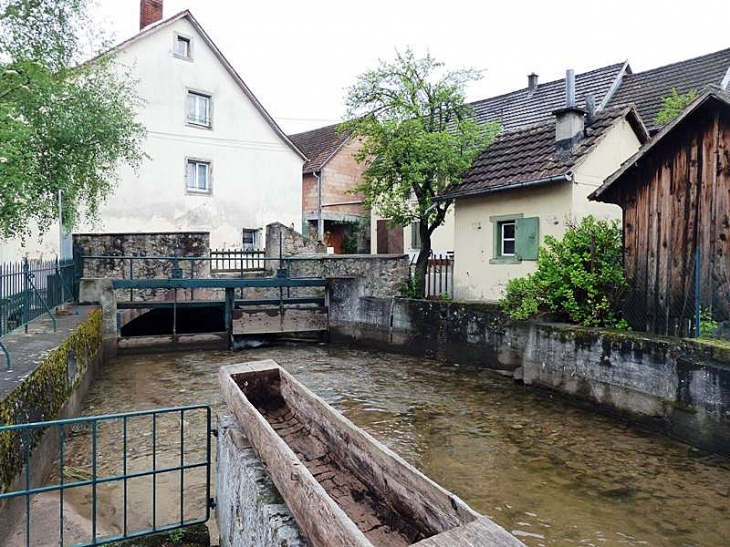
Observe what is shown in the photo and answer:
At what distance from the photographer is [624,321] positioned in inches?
310

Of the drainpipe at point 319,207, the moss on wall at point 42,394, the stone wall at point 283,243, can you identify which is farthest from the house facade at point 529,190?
the drainpipe at point 319,207

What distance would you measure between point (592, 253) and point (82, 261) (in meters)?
11.3

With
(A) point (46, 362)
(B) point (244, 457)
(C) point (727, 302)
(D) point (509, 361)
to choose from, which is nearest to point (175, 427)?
(A) point (46, 362)

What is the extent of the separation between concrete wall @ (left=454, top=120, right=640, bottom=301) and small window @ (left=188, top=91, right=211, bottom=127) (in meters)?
11.6

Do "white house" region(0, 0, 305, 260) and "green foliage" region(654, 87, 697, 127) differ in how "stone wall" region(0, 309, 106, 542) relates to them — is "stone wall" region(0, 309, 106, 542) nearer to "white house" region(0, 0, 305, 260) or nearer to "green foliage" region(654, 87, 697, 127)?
"white house" region(0, 0, 305, 260)

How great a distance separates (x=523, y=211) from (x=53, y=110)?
32.6 feet

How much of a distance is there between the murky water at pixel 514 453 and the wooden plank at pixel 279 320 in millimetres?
2612

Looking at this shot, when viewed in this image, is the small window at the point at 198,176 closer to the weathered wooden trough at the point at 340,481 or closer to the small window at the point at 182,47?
the small window at the point at 182,47

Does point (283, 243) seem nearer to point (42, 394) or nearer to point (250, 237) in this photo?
point (250, 237)

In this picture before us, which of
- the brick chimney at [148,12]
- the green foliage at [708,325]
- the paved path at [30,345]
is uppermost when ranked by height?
the brick chimney at [148,12]

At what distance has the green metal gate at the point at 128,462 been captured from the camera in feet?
11.5

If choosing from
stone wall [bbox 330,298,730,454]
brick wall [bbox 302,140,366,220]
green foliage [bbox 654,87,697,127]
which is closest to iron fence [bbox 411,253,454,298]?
stone wall [bbox 330,298,730,454]

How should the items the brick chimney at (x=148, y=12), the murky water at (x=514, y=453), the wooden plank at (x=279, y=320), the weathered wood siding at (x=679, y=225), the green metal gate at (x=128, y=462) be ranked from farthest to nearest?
the brick chimney at (x=148, y=12) < the wooden plank at (x=279, y=320) < the weathered wood siding at (x=679, y=225) < the murky water at (x=514, y=453) < the green metal gate at (x=128, y=462)

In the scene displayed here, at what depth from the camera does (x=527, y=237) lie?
434 inches
